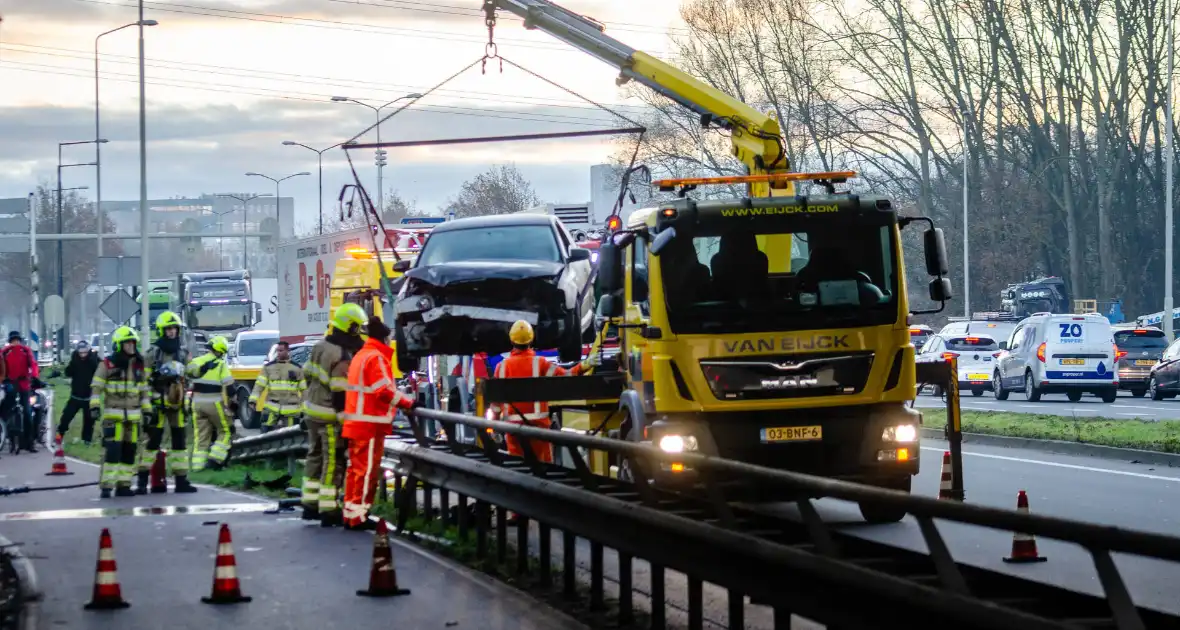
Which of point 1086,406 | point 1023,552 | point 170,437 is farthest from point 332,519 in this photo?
point 1086,406

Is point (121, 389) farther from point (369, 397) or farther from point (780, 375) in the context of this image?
point (780, 375)

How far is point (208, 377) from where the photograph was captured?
22.2 metres

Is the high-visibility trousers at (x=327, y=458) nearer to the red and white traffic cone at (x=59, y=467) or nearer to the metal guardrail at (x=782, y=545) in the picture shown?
the metal guardrail at (x=782, y=545)

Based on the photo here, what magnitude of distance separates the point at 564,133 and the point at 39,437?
583 inches

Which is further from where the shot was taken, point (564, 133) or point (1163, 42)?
point (1163, 42)

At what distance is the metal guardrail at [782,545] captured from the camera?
205 inches

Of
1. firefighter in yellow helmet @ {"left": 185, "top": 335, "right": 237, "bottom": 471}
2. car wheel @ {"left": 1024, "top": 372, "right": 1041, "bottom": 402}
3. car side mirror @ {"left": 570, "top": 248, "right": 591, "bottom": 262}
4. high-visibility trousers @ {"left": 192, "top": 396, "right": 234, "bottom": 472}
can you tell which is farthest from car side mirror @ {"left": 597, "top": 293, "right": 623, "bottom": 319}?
car wheel @ {"left": 1024, "top": 372, "right": 1041, "bottom": 402}

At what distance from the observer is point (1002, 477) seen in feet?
62.0

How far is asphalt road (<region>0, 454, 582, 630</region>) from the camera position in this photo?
966cm

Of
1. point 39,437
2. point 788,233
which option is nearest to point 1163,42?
point 39,437

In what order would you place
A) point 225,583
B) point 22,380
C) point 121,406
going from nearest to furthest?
point 225,583
point 121,406
point 22,380

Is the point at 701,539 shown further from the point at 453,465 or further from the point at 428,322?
the point at 428,322

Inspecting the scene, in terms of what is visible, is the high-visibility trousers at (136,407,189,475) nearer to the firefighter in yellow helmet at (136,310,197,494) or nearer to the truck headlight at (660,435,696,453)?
the firefighter in yellow helmet at (136,310,197,494)

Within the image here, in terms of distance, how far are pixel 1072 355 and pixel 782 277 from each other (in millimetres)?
24942
